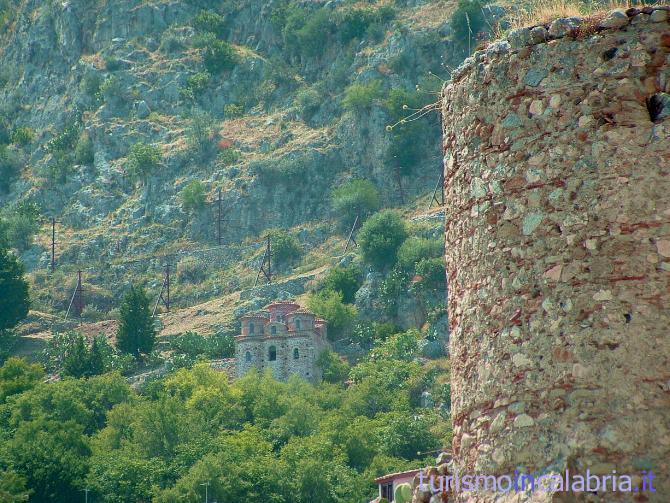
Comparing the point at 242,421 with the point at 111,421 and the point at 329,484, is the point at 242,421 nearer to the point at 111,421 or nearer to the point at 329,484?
the point at 111,421

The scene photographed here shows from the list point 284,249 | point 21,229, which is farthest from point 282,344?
point 21,229

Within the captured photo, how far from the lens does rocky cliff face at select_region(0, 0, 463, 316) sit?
103188 millimetres

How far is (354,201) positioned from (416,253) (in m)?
11.8

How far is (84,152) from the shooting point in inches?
4461

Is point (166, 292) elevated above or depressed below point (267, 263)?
below

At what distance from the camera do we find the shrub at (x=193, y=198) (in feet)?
339

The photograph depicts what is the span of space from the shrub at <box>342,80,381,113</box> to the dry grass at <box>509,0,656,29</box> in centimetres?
9961

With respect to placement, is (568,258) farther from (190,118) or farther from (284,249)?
(190,118)

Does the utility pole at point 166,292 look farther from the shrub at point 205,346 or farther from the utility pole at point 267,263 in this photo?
the shrub at point 205,346

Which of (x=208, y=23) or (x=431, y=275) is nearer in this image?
(x=431, y=275)

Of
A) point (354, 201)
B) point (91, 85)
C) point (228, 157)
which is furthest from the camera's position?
point (91, 85)

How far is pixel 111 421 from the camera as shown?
72.5 meters

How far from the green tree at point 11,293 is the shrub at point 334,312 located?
17641 millimetres

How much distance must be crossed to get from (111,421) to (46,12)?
62.6 meters
